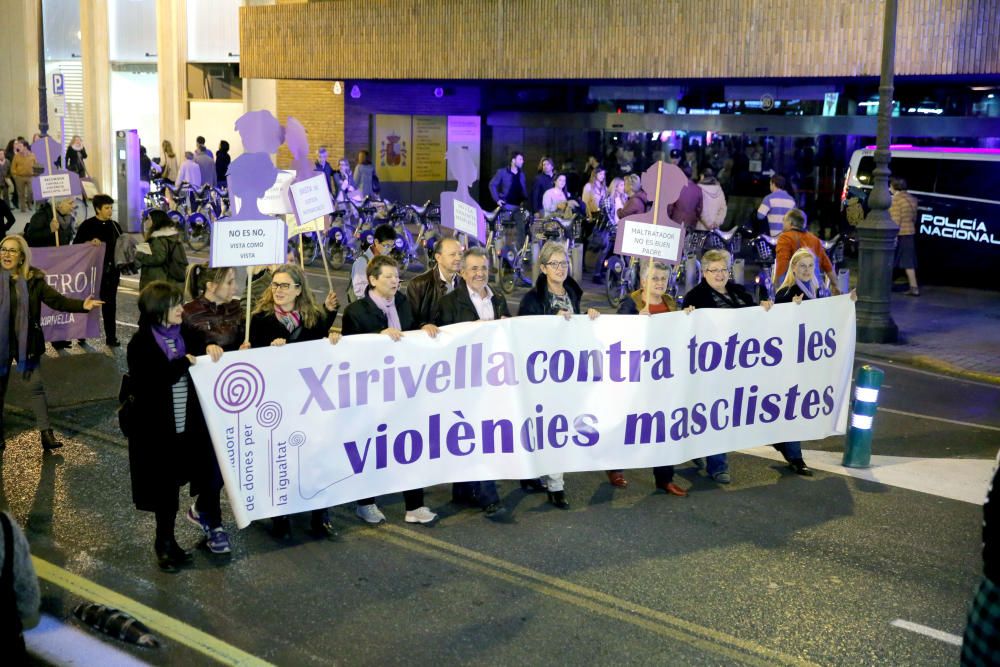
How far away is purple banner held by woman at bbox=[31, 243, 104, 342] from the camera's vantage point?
12.3m

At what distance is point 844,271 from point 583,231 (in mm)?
6658

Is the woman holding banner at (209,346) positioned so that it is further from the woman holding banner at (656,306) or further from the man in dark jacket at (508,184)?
the man in dark jacket at (508,184)

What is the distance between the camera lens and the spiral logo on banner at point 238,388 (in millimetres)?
6777

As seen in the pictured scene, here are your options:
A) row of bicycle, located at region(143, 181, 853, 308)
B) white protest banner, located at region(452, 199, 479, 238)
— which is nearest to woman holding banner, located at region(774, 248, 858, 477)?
white protest banner, located at region(452, 199, 479, 238)

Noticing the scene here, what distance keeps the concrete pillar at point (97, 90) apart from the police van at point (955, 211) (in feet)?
83.3

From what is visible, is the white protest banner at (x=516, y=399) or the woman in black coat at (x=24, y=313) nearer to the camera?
the white protest banner at (x=516, y=399)

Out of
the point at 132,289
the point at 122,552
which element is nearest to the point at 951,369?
the point at 122,552

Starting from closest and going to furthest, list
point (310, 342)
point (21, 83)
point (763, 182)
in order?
point (310, 342) → point (763, 182) → point (21, 83)

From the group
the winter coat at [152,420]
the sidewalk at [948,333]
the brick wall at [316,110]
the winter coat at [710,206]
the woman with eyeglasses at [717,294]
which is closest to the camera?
the winter coat at [152,420]

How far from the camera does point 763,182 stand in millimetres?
25969

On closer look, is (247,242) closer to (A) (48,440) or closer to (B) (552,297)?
(B) (552,297)

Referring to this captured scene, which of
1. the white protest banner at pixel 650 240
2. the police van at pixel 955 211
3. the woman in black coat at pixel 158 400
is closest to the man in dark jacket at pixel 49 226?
the woman in black coat at pixel 158 400

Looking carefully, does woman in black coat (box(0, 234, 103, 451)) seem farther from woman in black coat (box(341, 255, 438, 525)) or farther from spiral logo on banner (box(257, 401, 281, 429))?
spiral logo on banner (box(257, 401, 281, 429))

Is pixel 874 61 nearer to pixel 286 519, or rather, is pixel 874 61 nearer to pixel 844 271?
pixel 844 271
